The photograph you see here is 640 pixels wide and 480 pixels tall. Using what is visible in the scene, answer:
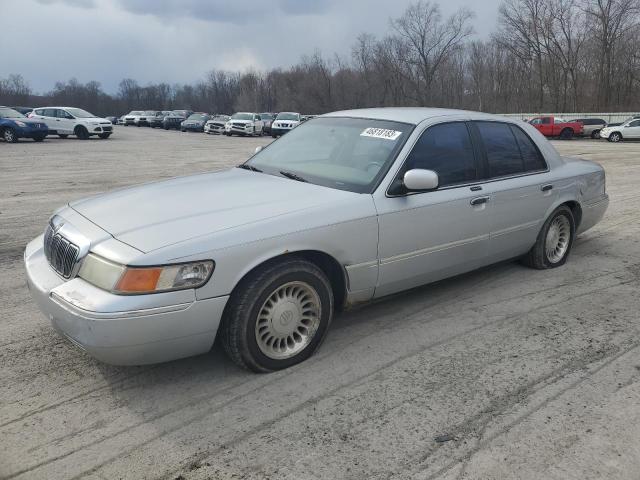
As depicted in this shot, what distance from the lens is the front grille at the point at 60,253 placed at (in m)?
3.08

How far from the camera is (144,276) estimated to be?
2783mm

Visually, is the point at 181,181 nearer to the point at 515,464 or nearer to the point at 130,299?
the point at 130,299

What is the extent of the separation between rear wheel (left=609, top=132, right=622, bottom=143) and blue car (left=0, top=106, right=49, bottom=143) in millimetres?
30948

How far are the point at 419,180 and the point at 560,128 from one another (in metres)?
36.7

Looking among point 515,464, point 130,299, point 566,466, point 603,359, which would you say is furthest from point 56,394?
point 603,359

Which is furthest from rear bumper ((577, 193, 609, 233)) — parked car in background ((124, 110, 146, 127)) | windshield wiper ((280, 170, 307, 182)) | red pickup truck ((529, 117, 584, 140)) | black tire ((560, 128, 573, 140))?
parked car in background ((124, 110, 146, 127))

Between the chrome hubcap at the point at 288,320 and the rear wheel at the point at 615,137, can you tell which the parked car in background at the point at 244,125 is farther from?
the chrome hubcap at the point at 288,320

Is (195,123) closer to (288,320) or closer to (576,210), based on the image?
(576,210)

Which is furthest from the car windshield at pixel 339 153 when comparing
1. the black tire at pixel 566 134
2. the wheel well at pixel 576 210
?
the black tire at pixel 566 134

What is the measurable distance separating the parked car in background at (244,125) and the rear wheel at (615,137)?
22287mm

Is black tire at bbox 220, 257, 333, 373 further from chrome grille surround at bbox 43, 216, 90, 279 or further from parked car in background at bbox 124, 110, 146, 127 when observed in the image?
parked car in background at bbox 124, 110, 146, 127

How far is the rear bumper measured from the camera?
18.6 ft

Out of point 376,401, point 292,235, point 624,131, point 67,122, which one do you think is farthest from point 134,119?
point 376,401

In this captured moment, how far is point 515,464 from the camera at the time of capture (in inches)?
98.7
